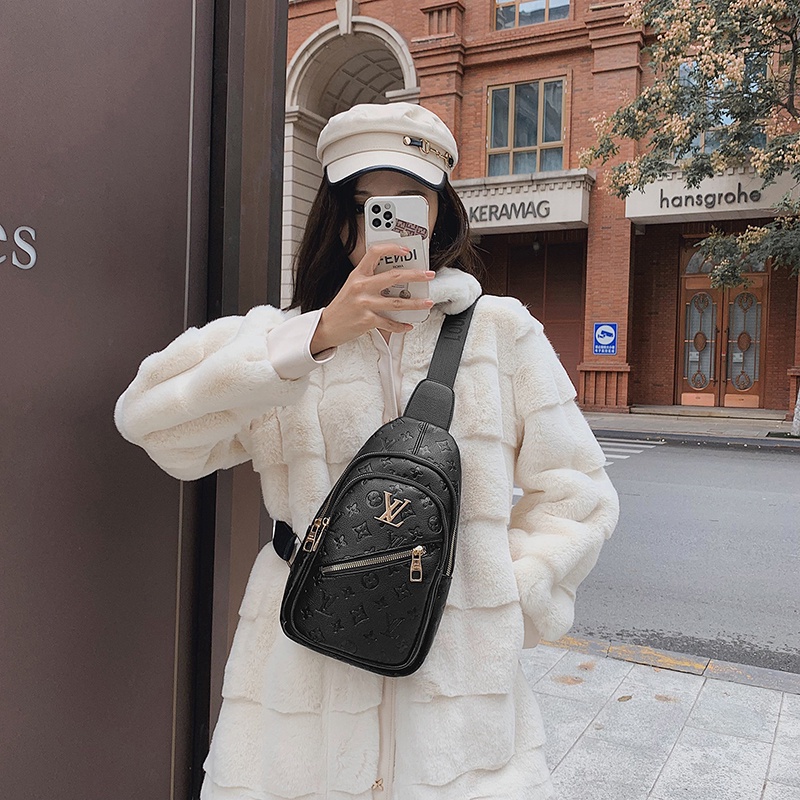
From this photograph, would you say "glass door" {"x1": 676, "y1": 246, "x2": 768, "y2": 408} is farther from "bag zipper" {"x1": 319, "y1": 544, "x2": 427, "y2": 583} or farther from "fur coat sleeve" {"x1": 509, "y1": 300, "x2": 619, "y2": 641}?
"bag zipper" {"x1": 319, "y1": 544, "x2": 427, "y2": 583}

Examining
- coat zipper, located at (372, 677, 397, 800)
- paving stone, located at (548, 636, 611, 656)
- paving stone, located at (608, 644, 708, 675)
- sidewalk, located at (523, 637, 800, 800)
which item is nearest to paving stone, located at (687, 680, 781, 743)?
sidewalk, located at (523, 637, 800, 800)

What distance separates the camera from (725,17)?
41.2 feet

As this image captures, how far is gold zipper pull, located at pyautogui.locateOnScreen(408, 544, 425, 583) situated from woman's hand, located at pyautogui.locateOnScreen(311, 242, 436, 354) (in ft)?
1.13

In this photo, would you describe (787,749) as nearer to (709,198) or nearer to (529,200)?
(709,198)

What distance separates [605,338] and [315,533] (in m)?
17.5

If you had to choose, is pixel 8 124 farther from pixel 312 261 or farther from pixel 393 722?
pixel 393 722

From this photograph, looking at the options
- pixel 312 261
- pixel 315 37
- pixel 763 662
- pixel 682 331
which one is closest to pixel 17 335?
pixel 312 261

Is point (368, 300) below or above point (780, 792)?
above

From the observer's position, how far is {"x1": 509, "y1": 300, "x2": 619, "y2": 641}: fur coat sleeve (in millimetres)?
1431

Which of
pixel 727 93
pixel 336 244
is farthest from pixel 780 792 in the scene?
pixel 727 93

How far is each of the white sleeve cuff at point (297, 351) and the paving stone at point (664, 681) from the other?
3008 millimetres

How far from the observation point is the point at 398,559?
1236mm

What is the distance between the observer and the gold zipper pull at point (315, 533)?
49.8 inches

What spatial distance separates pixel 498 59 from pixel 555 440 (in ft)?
63.5
